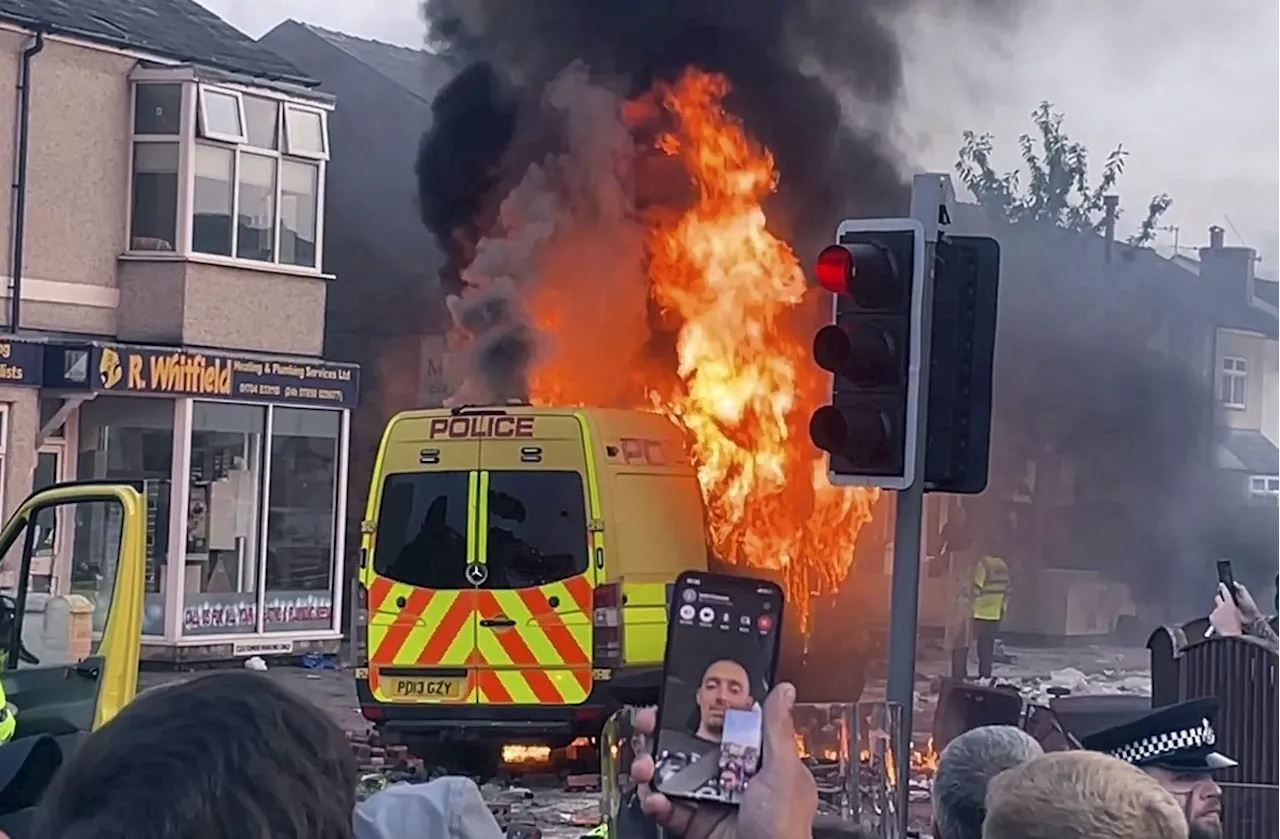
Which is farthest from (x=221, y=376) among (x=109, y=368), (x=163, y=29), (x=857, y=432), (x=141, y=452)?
(x=857, y=432)

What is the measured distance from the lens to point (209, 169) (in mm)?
21016

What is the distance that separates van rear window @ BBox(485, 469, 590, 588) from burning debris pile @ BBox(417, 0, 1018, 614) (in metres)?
2.86

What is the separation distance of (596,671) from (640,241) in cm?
591

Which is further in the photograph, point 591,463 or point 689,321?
point 689,321

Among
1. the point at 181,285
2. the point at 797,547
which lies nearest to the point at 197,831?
the point at 797,547

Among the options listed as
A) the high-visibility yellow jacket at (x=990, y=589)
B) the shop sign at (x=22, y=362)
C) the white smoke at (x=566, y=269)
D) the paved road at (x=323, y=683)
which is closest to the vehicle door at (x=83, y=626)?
the paved road at (x=323, y=683)

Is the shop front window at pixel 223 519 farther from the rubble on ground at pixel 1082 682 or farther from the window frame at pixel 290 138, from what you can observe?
the rubble on ground at pixel 1082 682

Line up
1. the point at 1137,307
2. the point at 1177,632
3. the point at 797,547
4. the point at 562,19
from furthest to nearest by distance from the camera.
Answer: the point at 1137,307 < the point at 562,19 < the point at 797,547 < the point at 1177,632

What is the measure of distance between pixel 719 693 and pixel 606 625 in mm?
8517

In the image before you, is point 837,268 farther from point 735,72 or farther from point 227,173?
point 227,173

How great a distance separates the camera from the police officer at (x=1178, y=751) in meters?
4.55

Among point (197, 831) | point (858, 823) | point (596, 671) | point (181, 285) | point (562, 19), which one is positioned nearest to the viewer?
point (197, 831)

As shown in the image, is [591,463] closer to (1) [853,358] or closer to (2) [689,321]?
(2) [689,321]

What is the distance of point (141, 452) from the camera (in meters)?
20.8
